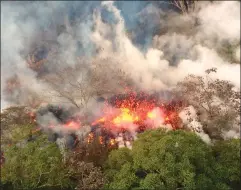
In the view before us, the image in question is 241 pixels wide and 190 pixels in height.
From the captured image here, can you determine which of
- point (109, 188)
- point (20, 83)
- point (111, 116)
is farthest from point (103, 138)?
point (20, 83)

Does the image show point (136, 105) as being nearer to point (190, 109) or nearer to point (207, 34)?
point (190, 109)

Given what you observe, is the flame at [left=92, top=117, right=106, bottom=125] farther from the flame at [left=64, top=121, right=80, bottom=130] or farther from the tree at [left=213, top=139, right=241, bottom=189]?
the tree at [left=213, top=139, right=241, bottom=189]

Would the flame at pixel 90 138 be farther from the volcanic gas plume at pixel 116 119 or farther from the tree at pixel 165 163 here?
the tree at pixel 165 163

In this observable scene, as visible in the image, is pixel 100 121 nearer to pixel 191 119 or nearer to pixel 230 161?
pixel 191 119

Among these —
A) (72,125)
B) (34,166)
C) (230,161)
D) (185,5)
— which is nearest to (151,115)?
(72,125)

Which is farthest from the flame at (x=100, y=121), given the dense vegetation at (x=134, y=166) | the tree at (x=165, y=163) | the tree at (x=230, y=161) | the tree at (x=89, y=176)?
the tree at (x=230, y=161)
